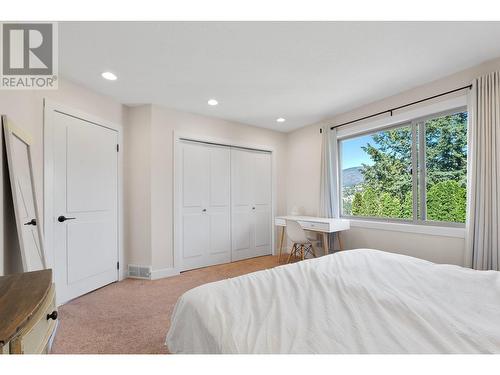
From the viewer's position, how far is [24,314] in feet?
2.71

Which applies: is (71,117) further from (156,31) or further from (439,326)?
(439,326)

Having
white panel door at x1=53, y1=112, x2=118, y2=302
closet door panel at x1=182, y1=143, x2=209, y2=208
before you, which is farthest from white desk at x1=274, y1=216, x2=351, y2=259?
white panel door at x1=53, y1=112, x2=118, y2=302

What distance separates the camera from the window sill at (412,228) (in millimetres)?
2449

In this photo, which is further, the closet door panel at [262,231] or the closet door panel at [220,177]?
the closet door panel at [262,231]

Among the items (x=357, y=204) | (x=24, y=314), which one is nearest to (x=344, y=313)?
(x=24, y=314)

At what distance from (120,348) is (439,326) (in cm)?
196

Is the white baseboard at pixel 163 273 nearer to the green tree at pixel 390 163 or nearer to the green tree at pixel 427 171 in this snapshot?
the green tree at pixel 427 171

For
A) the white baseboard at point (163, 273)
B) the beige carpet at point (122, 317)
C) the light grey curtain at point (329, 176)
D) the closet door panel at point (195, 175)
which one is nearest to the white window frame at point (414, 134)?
the light grey curtain at point (329, 176)

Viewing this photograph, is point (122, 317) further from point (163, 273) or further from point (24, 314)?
point (24, 314)

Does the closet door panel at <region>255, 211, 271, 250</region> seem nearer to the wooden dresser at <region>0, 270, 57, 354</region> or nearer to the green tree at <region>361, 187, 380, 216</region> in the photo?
the green tree at <region>361, 187, 380, 216</region>

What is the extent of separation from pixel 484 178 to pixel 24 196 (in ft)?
12.8

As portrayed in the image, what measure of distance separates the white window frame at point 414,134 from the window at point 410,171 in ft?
0.04

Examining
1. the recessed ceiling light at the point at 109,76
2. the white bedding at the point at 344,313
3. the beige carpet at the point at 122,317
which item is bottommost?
the beige carpet at the point at 122,317

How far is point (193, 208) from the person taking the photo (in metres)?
3.58
